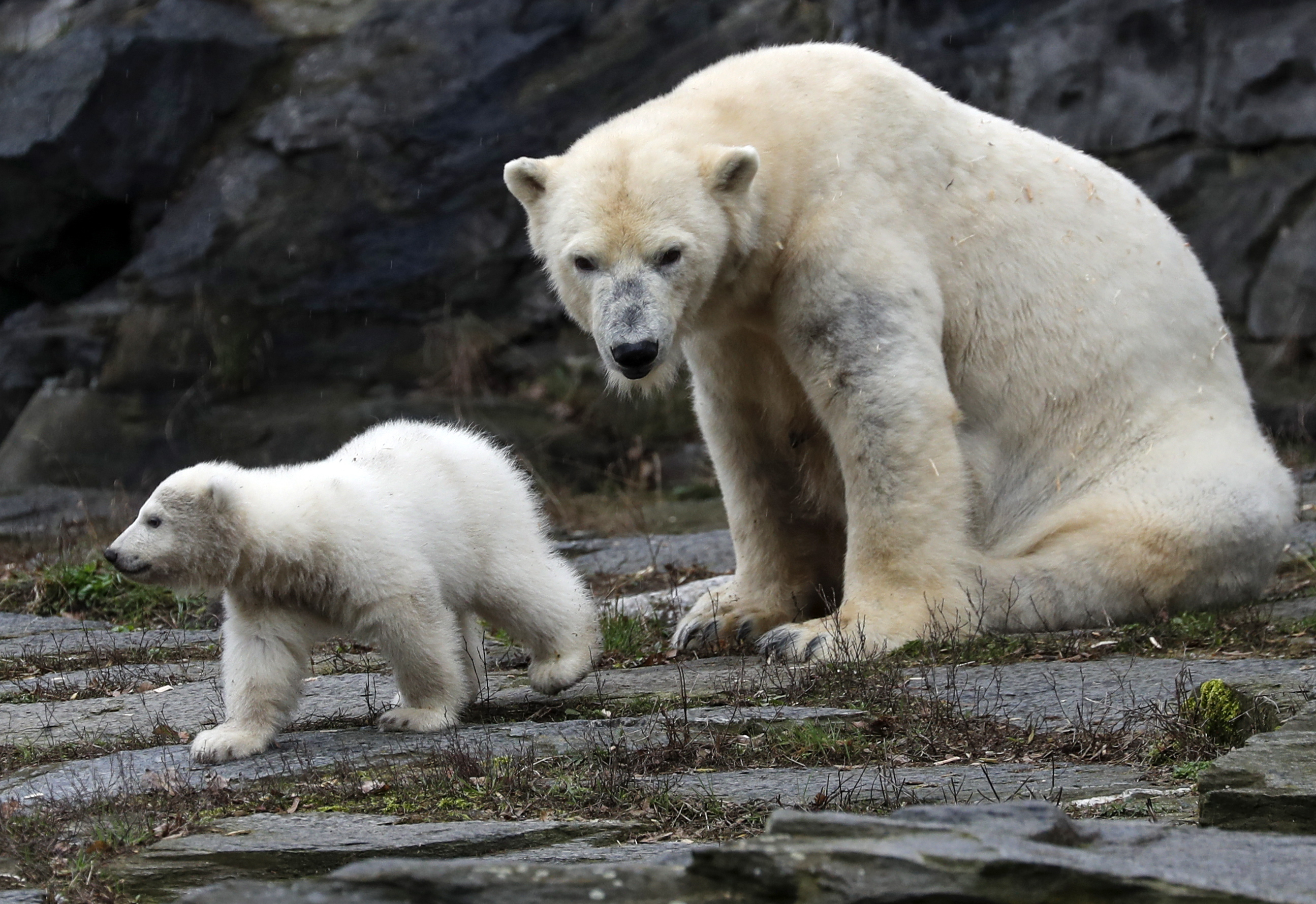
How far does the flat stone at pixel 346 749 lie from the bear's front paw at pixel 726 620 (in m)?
1.54

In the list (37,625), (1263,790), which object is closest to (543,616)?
(1263,790)

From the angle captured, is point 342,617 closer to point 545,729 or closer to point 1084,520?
point 545,729

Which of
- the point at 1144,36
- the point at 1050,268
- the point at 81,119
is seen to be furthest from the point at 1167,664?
the point at 81,119

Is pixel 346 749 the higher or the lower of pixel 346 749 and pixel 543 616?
the lower

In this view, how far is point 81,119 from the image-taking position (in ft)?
36.1

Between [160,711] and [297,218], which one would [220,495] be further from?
[297,218]

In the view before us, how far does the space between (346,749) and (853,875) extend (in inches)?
85.1

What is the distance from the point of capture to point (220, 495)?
13.1 feet

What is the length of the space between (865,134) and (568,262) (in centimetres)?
123

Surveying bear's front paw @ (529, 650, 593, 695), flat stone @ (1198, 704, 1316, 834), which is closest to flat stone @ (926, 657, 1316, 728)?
flat stone @ (1198, 704, 1316, 834)

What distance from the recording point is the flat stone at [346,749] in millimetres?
3426

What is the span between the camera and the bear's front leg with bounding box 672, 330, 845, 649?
18.5 feet

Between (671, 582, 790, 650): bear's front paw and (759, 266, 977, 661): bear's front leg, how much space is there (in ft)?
1.40

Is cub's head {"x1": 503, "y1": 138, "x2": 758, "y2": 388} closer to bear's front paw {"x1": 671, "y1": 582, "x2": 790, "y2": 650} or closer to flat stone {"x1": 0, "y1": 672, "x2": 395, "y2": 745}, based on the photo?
bear's front paw {"x1": 671, "y1": 582, "x2": 790, "y2": 650}
